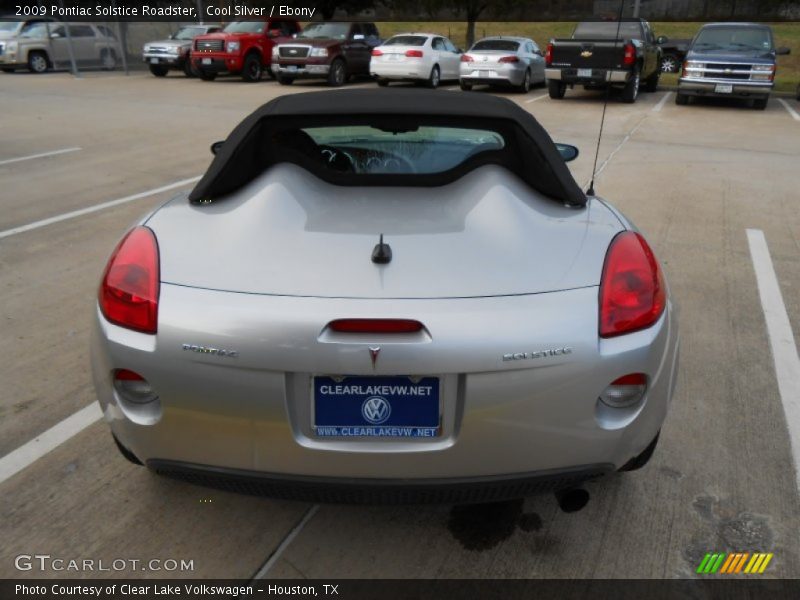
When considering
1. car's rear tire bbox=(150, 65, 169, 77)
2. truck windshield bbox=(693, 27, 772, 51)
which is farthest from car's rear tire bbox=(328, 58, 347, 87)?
truck windshield bbox=(693, 27, 772, 51)

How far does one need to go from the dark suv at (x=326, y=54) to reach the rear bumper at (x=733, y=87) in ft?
30.0

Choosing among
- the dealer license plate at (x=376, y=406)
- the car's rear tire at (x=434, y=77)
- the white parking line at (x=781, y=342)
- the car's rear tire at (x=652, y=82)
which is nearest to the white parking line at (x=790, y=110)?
the car's rear tire at (x=652, y=82)

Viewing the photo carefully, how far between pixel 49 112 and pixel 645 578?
13803 mm

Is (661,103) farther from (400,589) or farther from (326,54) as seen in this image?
(400,589)

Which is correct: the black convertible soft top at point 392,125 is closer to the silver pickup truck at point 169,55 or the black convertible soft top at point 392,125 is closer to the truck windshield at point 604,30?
the truck windshield at point 604,30

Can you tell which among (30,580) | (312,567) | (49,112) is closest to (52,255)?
(30,580)

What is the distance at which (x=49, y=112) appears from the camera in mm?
12875

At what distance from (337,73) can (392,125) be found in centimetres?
1733

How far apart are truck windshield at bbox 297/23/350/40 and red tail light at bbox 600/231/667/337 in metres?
18.8

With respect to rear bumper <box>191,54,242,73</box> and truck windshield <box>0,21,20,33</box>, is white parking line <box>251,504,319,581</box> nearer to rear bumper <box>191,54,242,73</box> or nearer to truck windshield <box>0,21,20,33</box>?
rear bumper <box>191,54,242,73</box>

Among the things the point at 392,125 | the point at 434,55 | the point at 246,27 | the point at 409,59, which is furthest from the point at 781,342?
the point at 246,27

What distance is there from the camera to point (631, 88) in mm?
15172

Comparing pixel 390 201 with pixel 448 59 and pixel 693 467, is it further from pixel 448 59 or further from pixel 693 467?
pixel 448 59

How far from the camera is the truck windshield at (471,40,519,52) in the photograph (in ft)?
57.2
